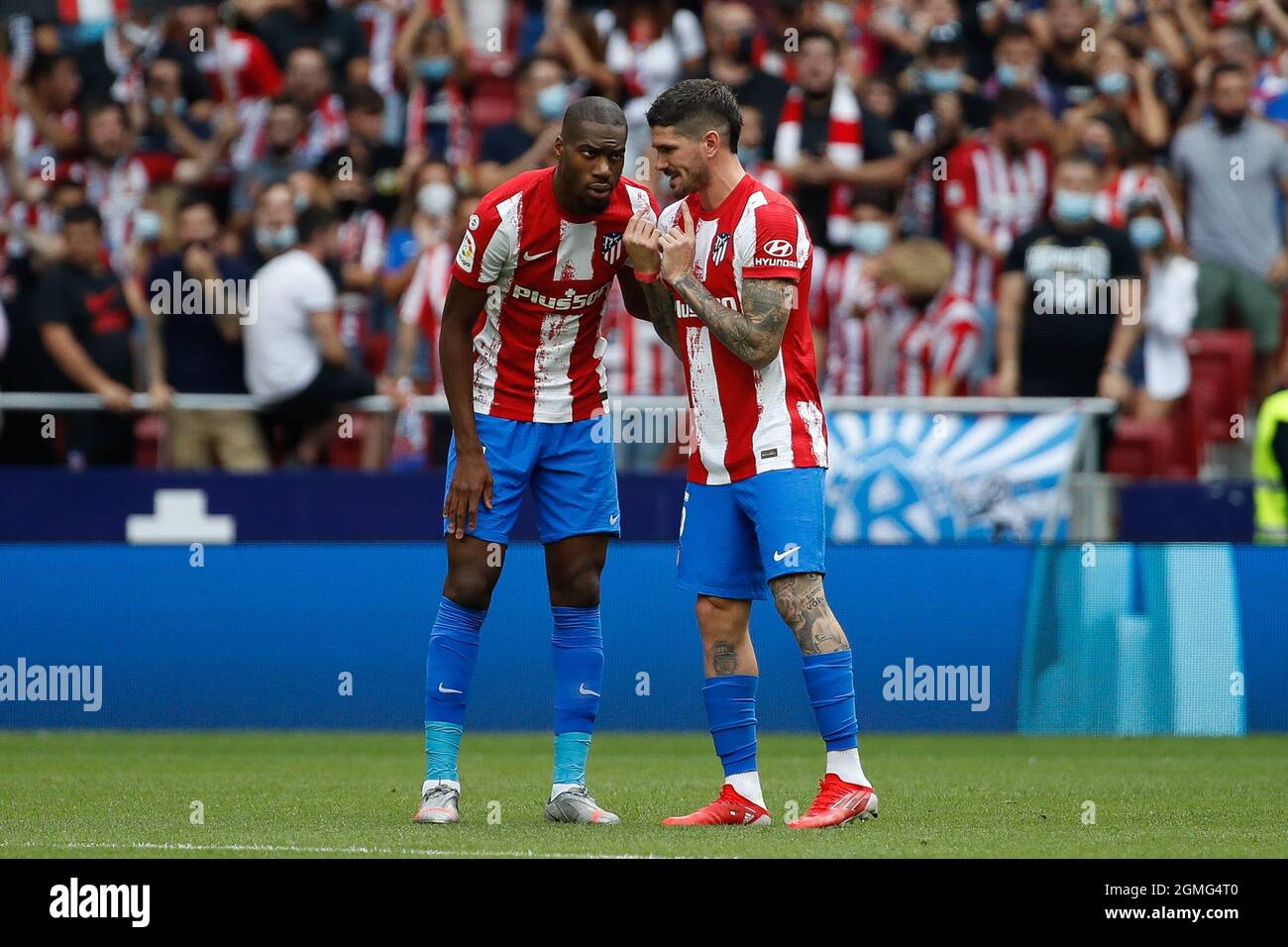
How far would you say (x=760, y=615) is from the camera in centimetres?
1231

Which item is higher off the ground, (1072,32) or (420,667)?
(1072,32)

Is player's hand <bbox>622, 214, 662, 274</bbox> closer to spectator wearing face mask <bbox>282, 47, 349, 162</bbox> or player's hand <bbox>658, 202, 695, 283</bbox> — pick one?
player's hand <bbox>658, 202, 695, 283</bbox>

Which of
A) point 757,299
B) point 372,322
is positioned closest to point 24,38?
point 372,322

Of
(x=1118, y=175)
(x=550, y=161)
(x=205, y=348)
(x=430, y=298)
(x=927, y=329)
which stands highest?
(x=550, y=161)

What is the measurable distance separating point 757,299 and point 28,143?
11777 millimetres

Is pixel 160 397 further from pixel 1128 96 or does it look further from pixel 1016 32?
pixel 1128 96

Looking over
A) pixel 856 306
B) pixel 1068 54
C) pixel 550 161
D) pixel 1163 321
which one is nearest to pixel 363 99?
pixel 550 161

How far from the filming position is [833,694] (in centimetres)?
766

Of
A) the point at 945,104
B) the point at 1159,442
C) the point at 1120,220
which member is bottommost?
the point at 1159,442

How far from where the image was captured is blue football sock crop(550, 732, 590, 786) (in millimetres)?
8008

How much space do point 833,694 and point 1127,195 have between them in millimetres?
8732
